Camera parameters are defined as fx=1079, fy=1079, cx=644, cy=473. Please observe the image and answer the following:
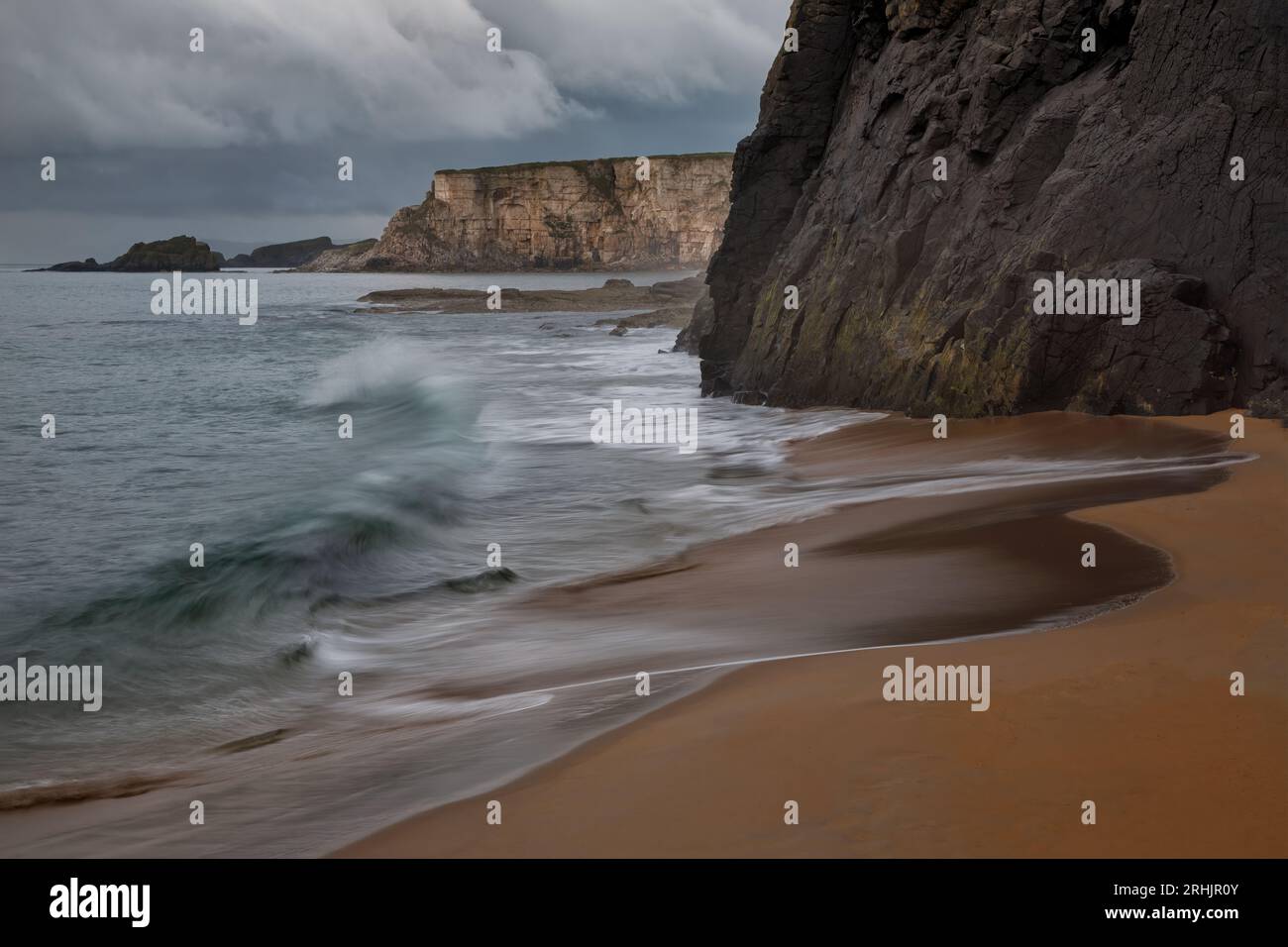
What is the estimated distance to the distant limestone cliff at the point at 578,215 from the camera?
120 m

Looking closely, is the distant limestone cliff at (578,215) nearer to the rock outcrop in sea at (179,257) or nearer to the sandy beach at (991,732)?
the rock outcrop in sea at (179,257)

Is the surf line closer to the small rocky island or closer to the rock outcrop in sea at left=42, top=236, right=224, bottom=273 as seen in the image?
the small rocky island

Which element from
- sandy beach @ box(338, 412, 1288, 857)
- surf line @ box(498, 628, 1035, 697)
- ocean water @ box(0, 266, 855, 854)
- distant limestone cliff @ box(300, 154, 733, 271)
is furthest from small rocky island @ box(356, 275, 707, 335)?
distant limestone cliff @ box(300, 154, 733, 271)

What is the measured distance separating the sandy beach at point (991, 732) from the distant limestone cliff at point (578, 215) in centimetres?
11622

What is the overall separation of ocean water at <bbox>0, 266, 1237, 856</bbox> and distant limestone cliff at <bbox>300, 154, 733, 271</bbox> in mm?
103735

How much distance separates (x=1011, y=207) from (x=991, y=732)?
402 inches

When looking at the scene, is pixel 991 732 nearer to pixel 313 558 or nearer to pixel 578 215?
pixel 313 558

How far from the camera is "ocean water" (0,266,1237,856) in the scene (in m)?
4.46

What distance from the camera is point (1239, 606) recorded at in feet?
15.6

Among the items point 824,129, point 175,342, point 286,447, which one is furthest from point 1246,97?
point 175,342

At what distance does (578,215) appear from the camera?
400 feet

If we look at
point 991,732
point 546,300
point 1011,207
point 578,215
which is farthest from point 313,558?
point 578,215

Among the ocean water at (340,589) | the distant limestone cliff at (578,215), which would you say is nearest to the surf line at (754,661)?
the ocean water at (340,589)

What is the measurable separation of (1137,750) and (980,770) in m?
0.51
